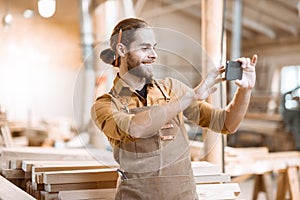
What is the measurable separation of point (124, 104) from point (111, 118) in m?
0.08

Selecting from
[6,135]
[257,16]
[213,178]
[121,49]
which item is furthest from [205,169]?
[257,16]

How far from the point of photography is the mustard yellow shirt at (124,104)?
151cm

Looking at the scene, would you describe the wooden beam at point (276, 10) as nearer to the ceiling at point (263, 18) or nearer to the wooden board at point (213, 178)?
the ceiling at point (263, 18)

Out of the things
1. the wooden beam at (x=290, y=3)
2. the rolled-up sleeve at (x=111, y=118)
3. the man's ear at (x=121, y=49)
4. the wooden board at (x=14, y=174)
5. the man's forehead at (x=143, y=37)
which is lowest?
the wooden board at (x=14, y=174)

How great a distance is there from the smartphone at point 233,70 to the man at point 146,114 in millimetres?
16

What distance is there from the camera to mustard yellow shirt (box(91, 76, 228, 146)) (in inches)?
59.3

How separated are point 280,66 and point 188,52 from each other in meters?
10.4

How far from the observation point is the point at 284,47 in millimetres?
11672

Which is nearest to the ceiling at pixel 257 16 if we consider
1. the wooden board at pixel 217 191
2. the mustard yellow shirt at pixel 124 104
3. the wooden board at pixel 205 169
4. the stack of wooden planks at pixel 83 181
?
the stack of wooden planks at pixel 83 181

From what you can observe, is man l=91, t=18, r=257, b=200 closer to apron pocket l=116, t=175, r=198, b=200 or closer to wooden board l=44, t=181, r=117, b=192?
apron pocket l=116, t=175, r=198, b=200

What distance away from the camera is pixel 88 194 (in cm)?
201

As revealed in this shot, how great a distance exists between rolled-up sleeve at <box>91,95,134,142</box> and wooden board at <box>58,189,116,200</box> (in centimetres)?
45

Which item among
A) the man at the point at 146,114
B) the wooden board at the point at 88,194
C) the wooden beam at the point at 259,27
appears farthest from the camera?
the wooden beam at the point at 259,27

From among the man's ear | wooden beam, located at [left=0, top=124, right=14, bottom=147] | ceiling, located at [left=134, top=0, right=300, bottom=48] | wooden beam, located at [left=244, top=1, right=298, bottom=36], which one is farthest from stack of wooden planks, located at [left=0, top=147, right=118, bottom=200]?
wooden beam, located at [left=244, top=1, right=298, bottom=36]
